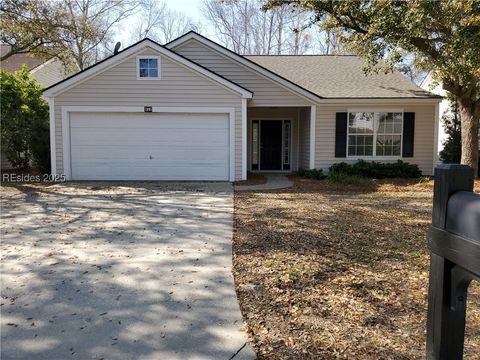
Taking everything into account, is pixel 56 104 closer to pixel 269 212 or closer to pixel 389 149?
pixel 269 212

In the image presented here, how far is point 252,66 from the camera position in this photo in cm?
1403

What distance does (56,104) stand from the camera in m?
12.4

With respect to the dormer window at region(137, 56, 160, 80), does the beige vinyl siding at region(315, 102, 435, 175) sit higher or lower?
lower

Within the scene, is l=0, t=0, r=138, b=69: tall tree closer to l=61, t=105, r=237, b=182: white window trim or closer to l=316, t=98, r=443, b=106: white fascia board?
l=61, t=105, r=237, b=182: white window trim

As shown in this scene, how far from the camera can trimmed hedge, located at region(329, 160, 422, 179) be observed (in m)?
13.9

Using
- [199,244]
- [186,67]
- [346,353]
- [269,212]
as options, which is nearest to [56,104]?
[186,67]

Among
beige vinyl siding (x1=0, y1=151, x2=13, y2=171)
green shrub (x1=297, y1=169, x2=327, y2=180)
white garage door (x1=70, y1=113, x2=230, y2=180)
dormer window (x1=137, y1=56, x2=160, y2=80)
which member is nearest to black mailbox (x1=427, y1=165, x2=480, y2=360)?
white garage door (x1=70, y1=113, x2=230, y2=180)

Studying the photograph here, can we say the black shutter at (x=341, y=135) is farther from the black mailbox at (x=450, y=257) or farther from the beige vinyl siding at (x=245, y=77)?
the black mailbox at (x=450, y=257)

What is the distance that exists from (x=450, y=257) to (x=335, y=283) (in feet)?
8.81

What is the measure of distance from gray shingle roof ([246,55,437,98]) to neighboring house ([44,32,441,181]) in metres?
0.18

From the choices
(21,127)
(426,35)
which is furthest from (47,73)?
(426,35)

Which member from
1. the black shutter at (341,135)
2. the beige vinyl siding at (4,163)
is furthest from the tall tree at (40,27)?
the black shutter at (341,135)

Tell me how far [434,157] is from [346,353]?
1346 centimetres

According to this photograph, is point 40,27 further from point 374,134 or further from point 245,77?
point 374,134
